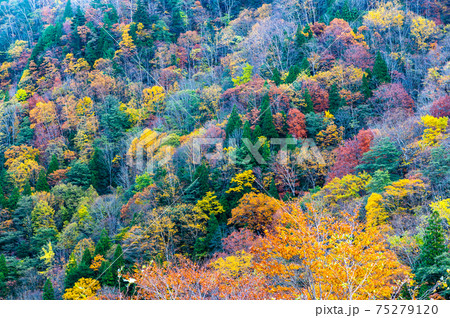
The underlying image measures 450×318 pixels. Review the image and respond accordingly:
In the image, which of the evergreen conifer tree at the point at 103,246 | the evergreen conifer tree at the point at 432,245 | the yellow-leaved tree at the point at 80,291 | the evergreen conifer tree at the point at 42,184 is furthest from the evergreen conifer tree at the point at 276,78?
the evergreen conifer tree at the point at 42,184

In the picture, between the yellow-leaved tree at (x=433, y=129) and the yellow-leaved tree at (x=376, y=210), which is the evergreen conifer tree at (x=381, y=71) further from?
the yellow-leaved tree at (x=376, y=210)

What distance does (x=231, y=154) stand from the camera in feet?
94.8

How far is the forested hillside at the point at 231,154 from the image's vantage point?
1317cm

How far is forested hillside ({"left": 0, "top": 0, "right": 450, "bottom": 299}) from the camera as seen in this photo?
1317 centimetres

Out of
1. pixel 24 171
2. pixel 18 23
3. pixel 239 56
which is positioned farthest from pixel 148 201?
pixel 18 23

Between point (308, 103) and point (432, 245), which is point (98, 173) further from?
point (432, 245)

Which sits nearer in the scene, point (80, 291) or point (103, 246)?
point (80, 291)

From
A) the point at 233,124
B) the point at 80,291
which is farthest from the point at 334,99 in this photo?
the point at 80,291

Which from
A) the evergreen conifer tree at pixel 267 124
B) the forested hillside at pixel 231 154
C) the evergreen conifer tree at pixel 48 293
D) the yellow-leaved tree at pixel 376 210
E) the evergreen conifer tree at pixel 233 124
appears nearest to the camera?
the forested hillside at pixel 231 154

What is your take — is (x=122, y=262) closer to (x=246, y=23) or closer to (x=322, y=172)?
(x=322, y=172)

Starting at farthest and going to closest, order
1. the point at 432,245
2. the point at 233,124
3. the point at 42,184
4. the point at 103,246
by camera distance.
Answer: the point at 42,184, the point at 233,124, the point at 103,246, the point at 432,245

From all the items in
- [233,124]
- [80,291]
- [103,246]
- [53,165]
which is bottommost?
[53,165]

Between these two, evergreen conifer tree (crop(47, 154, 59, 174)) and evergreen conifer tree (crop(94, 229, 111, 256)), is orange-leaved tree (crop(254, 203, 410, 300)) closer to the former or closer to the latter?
evergreen conifer tree (crop(94, 229, 111, 256))

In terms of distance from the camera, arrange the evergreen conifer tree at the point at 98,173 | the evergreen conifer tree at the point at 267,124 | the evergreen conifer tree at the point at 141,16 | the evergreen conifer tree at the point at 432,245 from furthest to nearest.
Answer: the evergreen conifer tree at the point at 141,16 < the evergreen conifer tree at the point at 98,173 < the evergreen conifer tree at the point at 267,124 < the evergreen conifer tree at the point at 432,245
